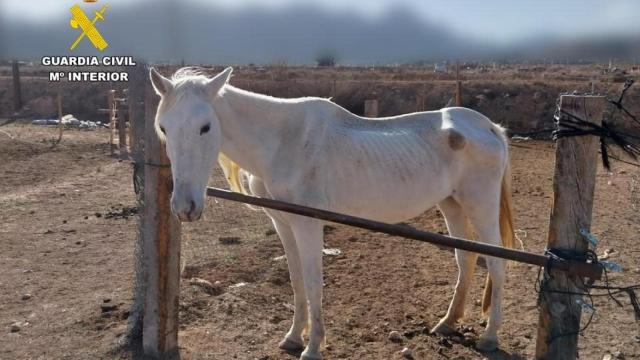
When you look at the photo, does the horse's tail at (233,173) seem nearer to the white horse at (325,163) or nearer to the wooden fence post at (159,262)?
the white horse at (325,163)

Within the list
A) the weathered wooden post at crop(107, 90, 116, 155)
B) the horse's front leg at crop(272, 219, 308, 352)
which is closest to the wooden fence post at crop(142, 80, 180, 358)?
the horse's front leg at crop(272, 219, 308, 352)

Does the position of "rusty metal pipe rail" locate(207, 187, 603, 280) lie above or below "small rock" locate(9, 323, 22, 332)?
above

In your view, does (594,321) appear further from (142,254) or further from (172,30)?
(172,30)

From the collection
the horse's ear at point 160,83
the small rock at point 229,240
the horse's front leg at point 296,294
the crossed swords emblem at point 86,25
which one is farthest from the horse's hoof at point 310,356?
the crossed swords emblem at point 86,25

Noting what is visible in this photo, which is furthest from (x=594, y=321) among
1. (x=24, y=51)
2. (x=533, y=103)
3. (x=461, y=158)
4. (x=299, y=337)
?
(x=533, y=103)

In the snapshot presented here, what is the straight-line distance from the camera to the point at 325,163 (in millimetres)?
3605

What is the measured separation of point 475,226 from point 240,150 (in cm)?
201

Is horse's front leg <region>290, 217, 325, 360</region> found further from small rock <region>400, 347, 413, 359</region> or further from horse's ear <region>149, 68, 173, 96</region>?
horse's ear <region>149, 68, 173, 96</region>

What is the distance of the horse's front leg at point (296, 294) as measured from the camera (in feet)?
12.9

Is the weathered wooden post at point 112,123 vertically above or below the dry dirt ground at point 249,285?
above

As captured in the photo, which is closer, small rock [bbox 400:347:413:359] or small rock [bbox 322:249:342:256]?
small rock [bbox 400:347:413:359]

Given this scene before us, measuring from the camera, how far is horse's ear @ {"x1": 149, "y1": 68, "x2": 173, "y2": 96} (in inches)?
123

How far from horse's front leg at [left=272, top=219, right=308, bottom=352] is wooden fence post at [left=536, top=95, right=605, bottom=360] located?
76.5 inches

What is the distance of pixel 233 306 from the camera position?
454 centimetres
